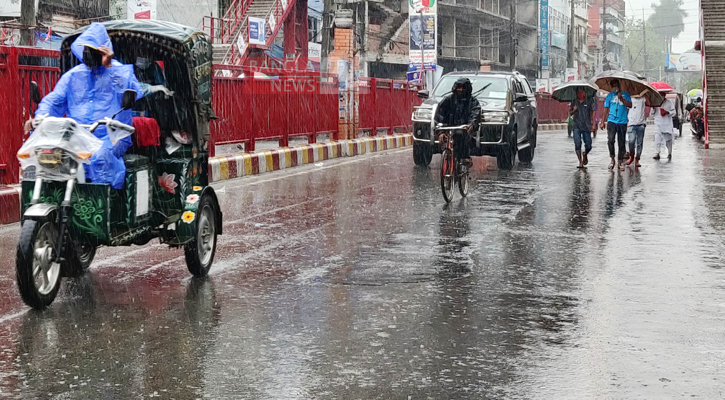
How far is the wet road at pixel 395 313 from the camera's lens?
4855 millimetres

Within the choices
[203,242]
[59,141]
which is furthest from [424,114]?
[59,141]

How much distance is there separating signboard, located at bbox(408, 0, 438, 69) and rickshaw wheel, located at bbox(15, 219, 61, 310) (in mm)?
30784

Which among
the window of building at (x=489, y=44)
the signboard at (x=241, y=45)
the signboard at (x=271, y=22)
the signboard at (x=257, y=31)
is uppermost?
the window of building at (x=489, y=44)

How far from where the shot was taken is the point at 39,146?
6.27 meters

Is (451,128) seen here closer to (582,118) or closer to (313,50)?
(582,118)

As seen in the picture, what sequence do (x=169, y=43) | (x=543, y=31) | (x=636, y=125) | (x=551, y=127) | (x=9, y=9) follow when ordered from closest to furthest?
(x=169, y=43) < (x=636, y=125) < (x=9, y=9) < (x=551, y=127) < (x=543, y=31)

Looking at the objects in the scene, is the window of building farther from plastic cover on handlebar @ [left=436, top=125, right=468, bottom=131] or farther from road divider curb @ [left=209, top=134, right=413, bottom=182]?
plastic cover on handlebar @ [left=436, top=125, right=468, bottom=131]

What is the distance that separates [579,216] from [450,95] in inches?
107

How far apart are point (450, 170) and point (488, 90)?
7.20m

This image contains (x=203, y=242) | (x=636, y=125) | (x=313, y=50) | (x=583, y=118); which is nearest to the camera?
(x=203, y=242)

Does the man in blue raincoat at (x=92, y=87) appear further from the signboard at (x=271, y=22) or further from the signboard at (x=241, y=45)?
the signboard at (x=271, y=22)

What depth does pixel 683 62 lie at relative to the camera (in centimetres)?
13362

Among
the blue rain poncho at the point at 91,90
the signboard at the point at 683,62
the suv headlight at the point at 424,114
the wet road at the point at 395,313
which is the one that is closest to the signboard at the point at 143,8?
the suv headlight at the point at 424,114

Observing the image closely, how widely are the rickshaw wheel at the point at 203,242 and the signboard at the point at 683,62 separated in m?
132
